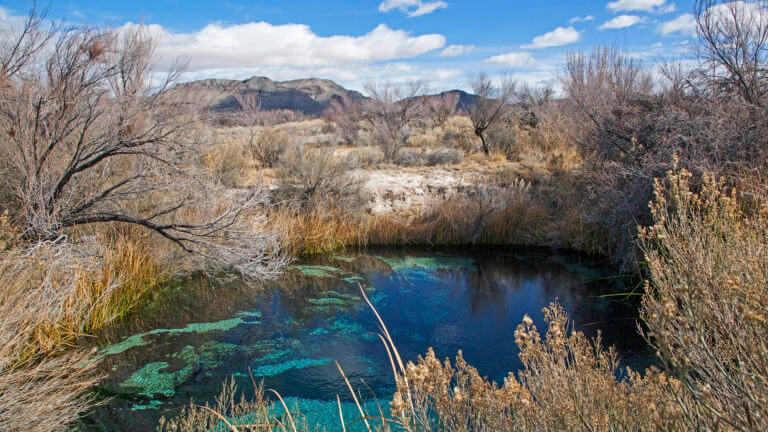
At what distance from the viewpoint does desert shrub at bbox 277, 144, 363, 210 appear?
35.9 feet

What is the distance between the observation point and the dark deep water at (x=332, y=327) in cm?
485

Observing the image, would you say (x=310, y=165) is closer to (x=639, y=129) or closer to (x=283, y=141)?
(x=283, y=141)

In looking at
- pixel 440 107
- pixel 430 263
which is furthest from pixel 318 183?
pixel 440 107

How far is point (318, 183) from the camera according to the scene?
36.4 feet

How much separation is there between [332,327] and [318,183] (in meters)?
5.32

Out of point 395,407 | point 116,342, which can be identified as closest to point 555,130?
point 116,342

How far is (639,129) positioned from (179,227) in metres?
8.22

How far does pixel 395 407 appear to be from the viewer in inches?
71.7

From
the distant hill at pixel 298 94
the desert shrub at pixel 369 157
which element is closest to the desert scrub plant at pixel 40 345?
the desert shrub at pixel 369 157

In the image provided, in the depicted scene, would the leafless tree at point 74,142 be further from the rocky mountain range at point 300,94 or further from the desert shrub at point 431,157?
the rocky mountain range at point 300,94

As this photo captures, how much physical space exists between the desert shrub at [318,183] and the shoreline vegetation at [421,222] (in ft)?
0.17

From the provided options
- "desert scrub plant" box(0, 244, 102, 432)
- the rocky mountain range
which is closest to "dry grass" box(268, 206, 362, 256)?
"desert scrub plant" box(0, 244, 102, 432)

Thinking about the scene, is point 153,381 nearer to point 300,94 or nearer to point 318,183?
point 318,183

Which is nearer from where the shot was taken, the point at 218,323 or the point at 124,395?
the point at 124,395
